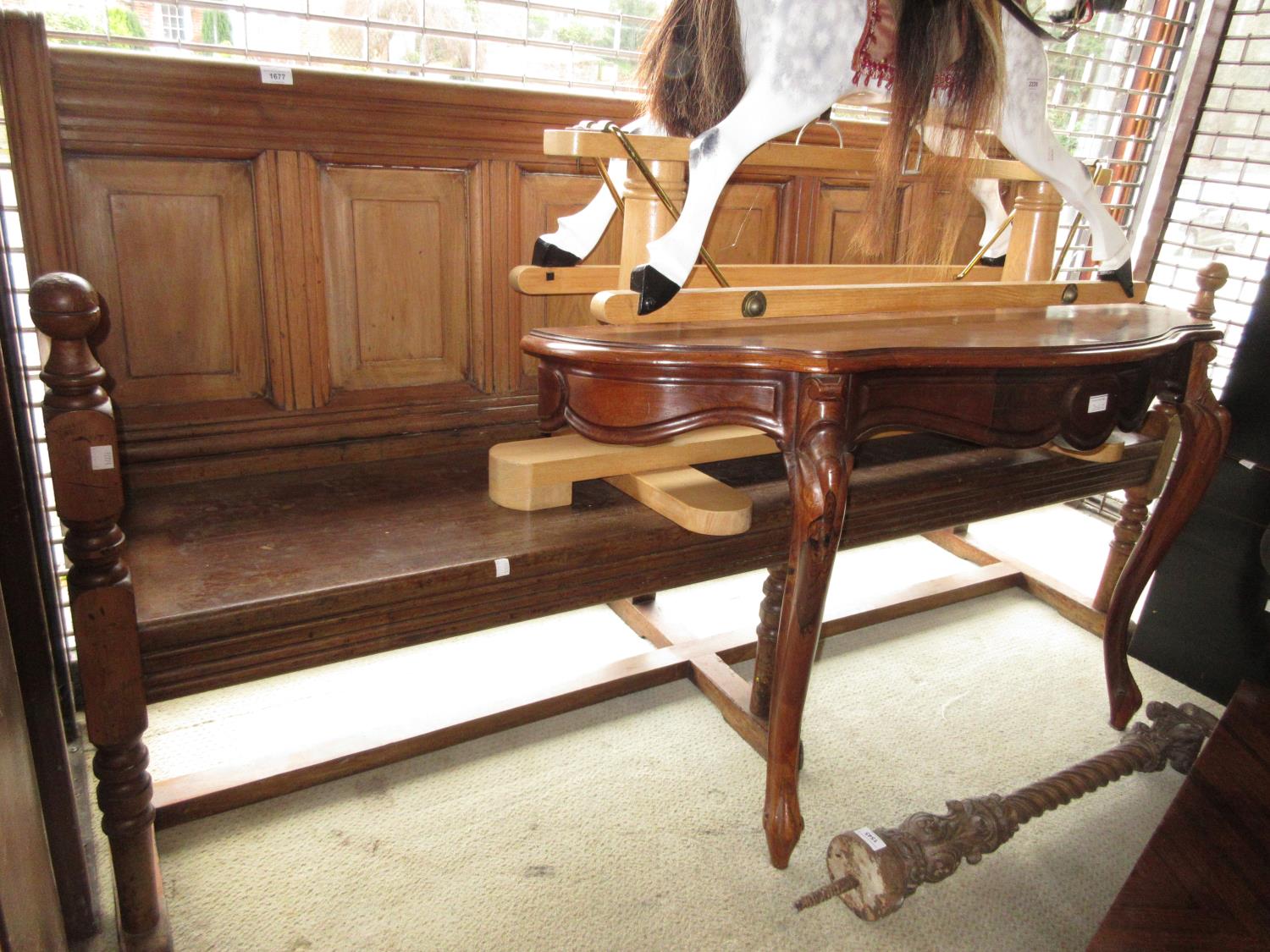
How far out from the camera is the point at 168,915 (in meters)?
1.24

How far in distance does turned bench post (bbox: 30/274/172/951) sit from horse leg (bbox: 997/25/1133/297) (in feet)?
4.56

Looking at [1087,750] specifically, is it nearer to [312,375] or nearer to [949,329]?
[949,329]

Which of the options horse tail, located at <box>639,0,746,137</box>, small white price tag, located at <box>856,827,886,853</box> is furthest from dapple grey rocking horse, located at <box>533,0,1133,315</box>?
small white price tag, located at <box>856,827,886,853</box>

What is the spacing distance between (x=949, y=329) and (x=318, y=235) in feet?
3.45

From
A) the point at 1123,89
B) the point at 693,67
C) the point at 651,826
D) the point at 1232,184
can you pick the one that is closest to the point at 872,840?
the point at 651,826

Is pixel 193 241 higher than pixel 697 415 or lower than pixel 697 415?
higher

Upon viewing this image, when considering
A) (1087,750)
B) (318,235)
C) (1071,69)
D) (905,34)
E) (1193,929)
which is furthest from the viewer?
(1071,69)

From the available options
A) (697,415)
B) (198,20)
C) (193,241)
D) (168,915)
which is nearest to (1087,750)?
(697,415)

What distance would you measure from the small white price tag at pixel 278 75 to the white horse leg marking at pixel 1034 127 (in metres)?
1.15

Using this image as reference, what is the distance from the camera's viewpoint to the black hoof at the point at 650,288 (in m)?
1.24

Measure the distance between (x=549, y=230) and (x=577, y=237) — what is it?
16 cm

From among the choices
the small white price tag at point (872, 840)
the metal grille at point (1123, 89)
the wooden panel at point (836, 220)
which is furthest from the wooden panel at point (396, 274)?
the metal grille at point (1123, 89)

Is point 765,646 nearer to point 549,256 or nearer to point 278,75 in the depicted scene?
point 549,256

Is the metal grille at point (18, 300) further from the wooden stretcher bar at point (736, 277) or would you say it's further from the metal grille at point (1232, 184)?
the metal grille at point (1232, 184)
